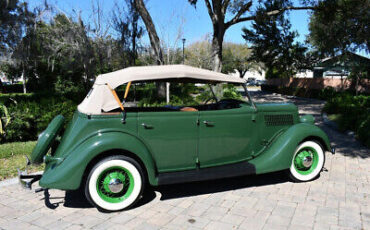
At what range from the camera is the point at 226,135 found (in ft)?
12.3

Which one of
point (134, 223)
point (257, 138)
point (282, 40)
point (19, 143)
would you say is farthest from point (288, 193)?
point (282, 40)

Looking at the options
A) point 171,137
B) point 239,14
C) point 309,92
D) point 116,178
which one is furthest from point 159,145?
point 309,92

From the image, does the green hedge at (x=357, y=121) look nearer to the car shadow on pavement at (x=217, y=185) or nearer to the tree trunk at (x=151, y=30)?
the car shadow on pavement at (x=217, y=185)

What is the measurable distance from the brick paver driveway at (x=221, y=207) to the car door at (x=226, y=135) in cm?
52

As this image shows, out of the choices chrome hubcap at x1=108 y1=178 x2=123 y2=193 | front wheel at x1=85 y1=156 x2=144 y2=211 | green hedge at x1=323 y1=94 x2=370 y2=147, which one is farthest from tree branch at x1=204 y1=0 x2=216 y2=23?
chrome hubcap at x1=108 y1=178 x2=123 y2=193

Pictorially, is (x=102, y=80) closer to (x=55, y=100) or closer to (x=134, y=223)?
(x=134, y=223)

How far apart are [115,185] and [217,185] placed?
5.33 feet

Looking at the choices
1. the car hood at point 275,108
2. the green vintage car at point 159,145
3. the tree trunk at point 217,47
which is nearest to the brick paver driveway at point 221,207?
the green vintage car at point 159,145

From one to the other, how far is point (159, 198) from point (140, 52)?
12.9 metres

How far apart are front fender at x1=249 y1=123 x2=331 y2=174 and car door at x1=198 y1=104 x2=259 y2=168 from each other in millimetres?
228

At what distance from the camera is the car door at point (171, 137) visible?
3398 mm

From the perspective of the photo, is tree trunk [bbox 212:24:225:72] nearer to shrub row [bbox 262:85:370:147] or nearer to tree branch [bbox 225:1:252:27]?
tree branch [bbox 225:1:252:27]

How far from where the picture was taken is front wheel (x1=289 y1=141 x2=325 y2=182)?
13.4ft

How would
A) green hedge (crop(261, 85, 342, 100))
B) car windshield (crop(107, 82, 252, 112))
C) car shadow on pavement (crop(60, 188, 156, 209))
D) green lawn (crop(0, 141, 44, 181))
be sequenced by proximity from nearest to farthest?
car shadow on pavement (crop(60, 188, 156, 209))
green lawn (crop(0, 141, 44, 181))
car windshield (crop(107, 82, 252, 112))
green hedge (crop(261, 85, 342, 100))
